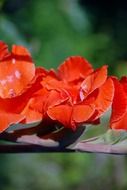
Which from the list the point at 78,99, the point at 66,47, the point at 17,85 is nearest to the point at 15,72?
the point at 17,85

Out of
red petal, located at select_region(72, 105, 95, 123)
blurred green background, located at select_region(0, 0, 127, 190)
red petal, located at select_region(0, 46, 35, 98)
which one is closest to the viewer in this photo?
red petal, located at select_region(72, 105, 95, 123)

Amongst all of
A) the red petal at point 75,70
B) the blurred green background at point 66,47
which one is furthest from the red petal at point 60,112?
the blurred green background at point 66,47

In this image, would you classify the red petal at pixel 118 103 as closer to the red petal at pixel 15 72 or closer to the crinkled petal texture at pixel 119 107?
the crinkled petal texture at pixel 119 107

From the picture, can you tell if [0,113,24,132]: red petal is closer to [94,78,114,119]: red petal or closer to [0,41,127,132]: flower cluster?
[0,41,127,132]: flower cluster

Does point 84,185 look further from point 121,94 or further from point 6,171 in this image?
point 121,94

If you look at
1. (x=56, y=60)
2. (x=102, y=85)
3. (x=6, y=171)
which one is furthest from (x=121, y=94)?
(x=6, y=171)

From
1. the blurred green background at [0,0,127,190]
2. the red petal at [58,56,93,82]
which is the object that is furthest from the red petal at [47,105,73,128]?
the blurred green background at [0,0,127,190]

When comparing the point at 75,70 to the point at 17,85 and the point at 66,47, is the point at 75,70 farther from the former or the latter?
the point at 66,47
